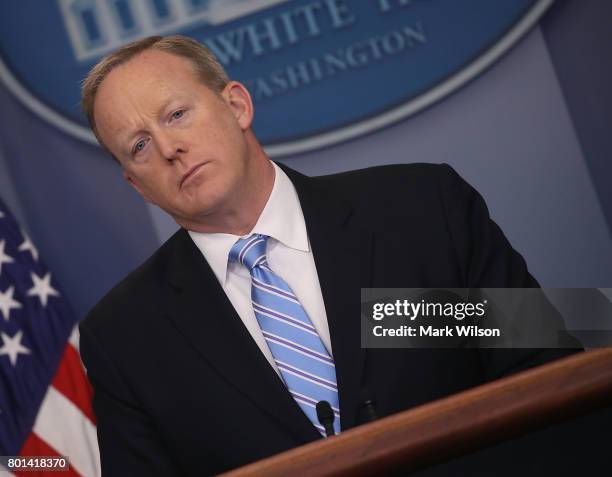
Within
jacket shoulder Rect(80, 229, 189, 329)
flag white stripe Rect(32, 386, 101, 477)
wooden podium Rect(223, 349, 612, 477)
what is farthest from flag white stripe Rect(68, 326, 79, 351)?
wooden podium Rect(223, 349, 612, 477)

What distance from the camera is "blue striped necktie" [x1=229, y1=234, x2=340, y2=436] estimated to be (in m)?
1.62

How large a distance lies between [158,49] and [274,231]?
41 cm

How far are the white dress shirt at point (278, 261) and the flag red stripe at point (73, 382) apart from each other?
137 centimetres

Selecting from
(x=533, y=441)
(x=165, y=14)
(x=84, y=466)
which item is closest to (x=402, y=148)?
(x=165, y=14)

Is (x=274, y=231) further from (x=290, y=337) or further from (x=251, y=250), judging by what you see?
(x=290, y=337)

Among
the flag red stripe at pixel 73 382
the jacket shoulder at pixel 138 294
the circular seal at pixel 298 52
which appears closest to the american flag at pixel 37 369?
the flag red stripe at pixel 73 382

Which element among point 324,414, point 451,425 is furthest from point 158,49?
point 451,425

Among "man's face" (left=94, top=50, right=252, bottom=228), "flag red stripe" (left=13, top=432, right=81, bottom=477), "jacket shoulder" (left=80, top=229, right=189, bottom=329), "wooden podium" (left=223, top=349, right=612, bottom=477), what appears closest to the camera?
"wooden podium" (left=223, top=349, right=612, bottom=477)

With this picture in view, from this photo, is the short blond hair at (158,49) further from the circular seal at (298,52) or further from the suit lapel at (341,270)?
the circular seal at (298,52)

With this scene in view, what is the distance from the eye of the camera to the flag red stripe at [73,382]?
2984 mm

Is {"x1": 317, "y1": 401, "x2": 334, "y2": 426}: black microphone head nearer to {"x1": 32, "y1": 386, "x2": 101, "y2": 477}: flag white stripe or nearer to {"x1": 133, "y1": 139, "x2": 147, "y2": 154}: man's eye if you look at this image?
{"x1": 133, "y1": 139, "x2": 147, "y2": 154}: man's eye

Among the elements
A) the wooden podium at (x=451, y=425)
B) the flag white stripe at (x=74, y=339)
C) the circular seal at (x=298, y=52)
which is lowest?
the wooden podium at (x=451, y=425)

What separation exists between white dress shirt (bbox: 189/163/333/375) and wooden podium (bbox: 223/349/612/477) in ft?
2.32

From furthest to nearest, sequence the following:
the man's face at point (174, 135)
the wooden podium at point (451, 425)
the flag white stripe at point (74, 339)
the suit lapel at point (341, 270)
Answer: the flag white stripe at point (74, 339)
the man's face at point (174, 135)
the suit lapel at point (341, 270)
the wooden podium at point (451, 425)
